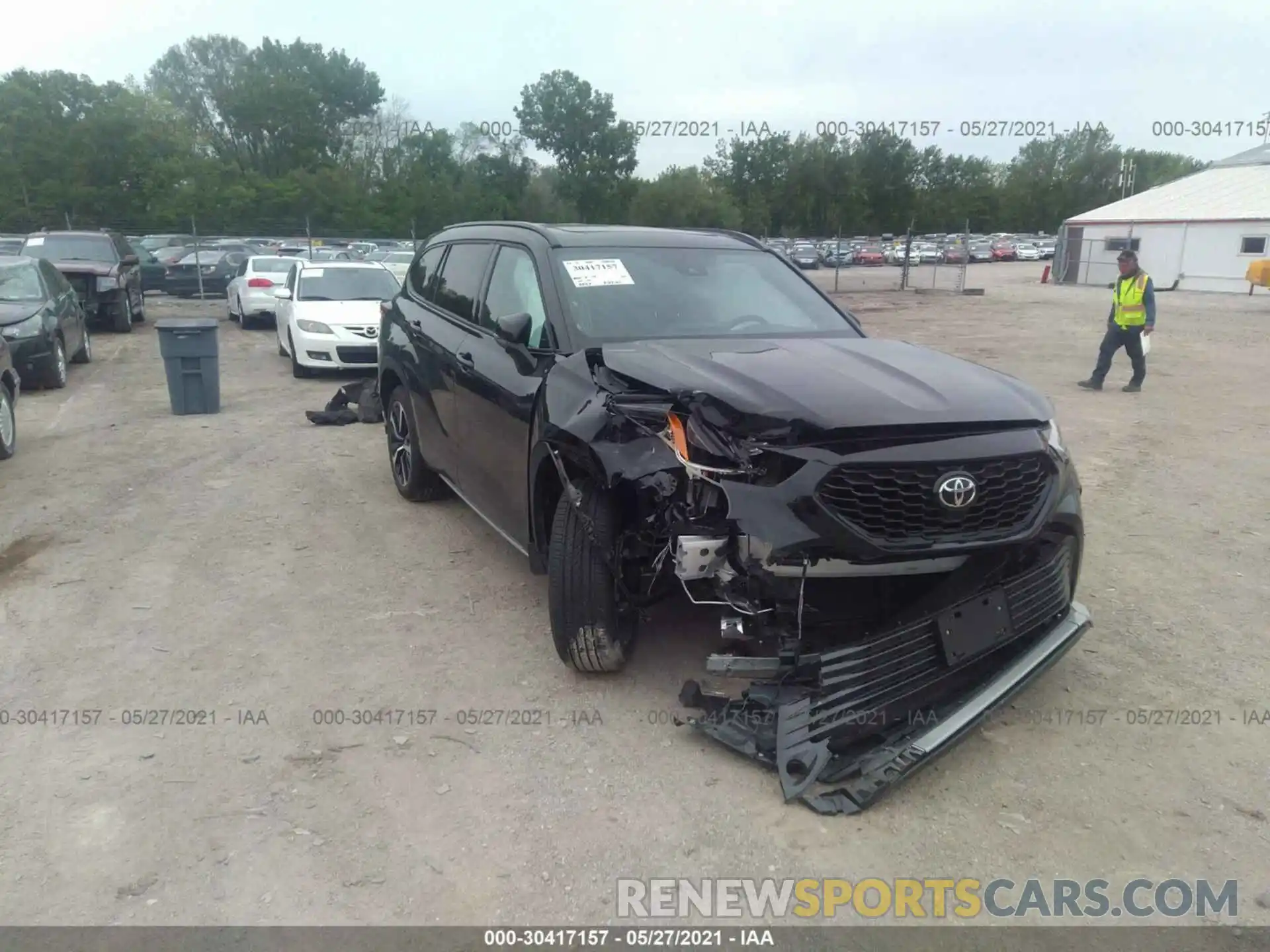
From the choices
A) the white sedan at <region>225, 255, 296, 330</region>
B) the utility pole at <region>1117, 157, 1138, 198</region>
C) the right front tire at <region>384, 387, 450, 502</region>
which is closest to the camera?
the right front tire at <region>384, 387, 450, 502</region>

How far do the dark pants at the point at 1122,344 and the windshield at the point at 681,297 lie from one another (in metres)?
8.07

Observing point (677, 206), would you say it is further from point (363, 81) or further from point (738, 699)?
point (738, 699)

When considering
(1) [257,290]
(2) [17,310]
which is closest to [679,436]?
(2) [17,310]

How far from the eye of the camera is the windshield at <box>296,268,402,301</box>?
534 inches

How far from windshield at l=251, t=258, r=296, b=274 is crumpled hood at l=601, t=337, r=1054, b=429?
18217 mm

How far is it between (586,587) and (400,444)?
137 inches

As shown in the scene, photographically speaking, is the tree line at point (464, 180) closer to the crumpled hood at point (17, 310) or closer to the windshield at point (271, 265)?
the windshield at point (271, 265)

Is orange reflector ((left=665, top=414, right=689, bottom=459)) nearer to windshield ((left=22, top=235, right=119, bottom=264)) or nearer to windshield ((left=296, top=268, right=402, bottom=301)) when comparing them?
windshield ((left=296, top=268, right=402, bottom=301))

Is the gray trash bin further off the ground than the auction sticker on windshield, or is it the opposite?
the auction sticker on windshield

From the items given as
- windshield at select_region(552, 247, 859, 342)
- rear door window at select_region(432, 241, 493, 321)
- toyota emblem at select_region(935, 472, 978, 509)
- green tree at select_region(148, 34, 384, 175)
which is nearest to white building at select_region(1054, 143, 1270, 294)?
windshield at select_region(552, 247, 859, 342)

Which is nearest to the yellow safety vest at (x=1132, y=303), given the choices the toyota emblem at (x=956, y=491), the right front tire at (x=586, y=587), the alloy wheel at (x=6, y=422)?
the toyota emblem at (x=956, y=491)

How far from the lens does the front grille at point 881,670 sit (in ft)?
11.3

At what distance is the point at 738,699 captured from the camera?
381 cm

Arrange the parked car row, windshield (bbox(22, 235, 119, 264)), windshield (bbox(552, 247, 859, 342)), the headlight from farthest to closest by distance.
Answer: the parked car row, windshield (bbox(22, 235, 119, 264)), windshield (bbox(552, 247, 859, 342)), the headlight
